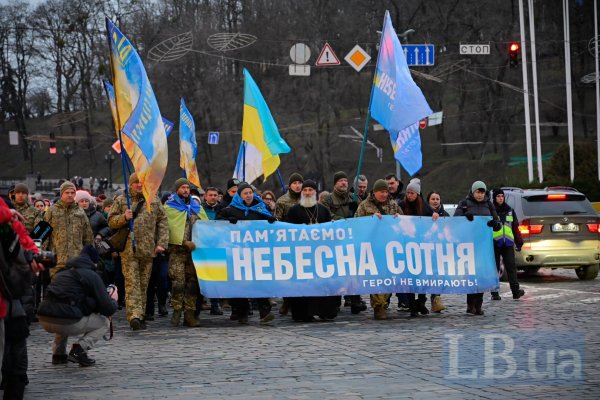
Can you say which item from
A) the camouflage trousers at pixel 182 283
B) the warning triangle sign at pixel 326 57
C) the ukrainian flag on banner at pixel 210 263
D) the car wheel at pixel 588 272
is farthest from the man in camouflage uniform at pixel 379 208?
the warning triangle sign at pixel 326 57

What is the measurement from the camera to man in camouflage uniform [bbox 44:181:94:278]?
45.2 feet

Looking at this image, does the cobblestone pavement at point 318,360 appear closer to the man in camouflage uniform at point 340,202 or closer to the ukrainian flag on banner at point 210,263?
the ukrainian flag on banner at point 210,263

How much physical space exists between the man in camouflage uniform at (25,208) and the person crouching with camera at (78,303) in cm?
605

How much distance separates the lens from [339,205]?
16297 millimetres

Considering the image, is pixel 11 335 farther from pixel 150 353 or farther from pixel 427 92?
pixel 427 92

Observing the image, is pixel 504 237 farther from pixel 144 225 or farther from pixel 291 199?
pixel 144 225

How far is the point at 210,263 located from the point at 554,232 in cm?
880

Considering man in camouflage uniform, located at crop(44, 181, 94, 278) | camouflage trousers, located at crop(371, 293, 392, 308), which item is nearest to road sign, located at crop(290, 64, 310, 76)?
camouflage trousers, located at crop(371, 293, 392, 308)

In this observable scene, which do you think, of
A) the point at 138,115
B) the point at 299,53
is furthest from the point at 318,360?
the point at 299,53

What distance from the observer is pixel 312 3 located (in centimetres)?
5956

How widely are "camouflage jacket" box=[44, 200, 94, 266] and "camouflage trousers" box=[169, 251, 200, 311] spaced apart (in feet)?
3.89

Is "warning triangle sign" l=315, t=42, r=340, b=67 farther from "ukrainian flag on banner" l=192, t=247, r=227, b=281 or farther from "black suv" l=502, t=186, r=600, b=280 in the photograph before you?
"ukrainian flag on banner" l=192, t=247, r=227, b=281

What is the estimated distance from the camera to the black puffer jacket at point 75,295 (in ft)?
32.9

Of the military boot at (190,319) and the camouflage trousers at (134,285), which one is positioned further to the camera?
the military boot at (190,319)
